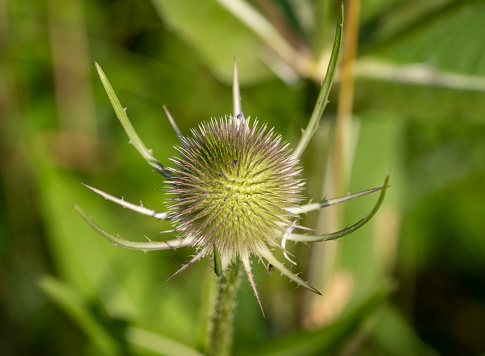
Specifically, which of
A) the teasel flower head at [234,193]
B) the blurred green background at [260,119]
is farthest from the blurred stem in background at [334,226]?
the teasel flower head at [234,193]

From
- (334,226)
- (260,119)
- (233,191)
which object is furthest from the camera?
(260,119)

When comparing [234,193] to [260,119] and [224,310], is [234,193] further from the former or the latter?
[260,119]

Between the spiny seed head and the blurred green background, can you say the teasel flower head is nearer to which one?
the spiny seed head

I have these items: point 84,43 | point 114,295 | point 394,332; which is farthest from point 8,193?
point 394,332

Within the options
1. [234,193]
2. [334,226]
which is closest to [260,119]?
[334,226]

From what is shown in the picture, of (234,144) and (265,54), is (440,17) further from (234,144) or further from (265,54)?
(234,144)
